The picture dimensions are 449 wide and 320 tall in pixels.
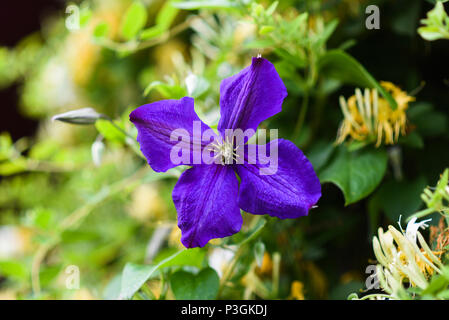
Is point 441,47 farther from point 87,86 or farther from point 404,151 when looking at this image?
point 87,86

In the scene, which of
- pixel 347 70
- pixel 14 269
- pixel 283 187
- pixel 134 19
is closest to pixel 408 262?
pixel 283 187

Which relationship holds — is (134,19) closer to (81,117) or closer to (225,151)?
(81,117)

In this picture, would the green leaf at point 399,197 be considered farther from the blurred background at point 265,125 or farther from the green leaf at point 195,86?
the green leaf at point 195,86

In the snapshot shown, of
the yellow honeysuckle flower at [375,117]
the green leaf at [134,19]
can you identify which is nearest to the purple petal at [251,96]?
the yellow honeysuckle flower at [375,117]

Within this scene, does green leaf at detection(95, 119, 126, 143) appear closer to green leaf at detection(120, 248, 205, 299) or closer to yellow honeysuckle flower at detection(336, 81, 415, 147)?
green leaf at detection(120, 248, 205, 299)

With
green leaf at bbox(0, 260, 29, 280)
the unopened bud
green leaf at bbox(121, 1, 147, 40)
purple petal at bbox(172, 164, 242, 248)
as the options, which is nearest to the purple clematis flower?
purple petal at bbox(172, 164, 242, 248)
